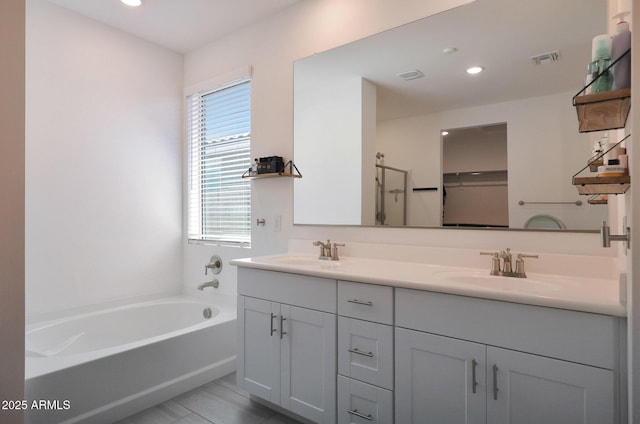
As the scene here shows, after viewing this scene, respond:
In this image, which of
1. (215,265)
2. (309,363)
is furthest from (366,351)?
(215,265)

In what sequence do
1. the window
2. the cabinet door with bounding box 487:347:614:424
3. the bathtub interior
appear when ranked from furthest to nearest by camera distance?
the window < the bathtub interior < the cabinet door with bounding box 487:347:614:424

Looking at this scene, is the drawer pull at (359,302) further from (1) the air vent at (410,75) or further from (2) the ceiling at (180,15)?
(2) the ceiling at (180,15)

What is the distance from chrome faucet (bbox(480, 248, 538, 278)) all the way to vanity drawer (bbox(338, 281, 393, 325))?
20.7 inches

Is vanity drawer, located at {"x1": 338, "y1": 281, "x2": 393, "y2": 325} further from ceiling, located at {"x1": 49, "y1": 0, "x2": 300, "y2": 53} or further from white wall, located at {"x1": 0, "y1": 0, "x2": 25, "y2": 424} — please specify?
ceiling, located at {"x1": 49, "y1": 0, "x2": 300, "y2": 53}

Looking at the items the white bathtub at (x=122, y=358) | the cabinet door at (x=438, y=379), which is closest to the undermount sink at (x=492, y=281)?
the cabinet door at (x=438, y=379)

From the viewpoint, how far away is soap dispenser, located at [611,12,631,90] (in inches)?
34.1

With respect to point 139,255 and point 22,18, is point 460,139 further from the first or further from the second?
point 139,255

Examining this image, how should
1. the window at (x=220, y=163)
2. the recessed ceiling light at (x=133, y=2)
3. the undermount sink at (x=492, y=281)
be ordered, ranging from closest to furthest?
the undermount sink at (x=492, y=281) < the recessed ceiling light at (x=133, y=2) < the window at (x=220, y=163)

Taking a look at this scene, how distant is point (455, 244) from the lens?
5.79 feet

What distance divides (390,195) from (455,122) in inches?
20.5

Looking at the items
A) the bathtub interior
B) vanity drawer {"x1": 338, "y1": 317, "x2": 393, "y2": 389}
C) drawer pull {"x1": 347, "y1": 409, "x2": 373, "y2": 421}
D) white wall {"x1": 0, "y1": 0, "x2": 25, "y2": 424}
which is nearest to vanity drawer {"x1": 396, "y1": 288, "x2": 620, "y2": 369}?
vanity drawer {"x1": 338, "y1": 317, "x2": 393, "y2": 389}

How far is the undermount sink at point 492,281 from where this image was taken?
4.42ft

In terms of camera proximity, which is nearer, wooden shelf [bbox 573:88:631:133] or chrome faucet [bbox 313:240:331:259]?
wooden shelf [bbox 573:88:631:133]

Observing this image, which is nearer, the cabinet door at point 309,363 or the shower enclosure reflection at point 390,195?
the cabinet door at point 309,363
